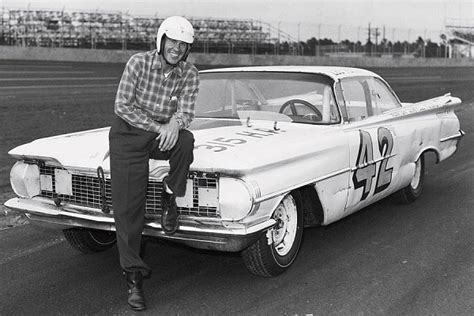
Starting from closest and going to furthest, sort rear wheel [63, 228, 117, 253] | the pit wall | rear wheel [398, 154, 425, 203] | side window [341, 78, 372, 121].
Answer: rear wheel [63, 228, 117, 253]
side window [341, 78, 372, 121]
rear wheel [398, 154, 425, 203]
the pit wall

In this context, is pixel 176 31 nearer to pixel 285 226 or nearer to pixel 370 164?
pixel 285 226

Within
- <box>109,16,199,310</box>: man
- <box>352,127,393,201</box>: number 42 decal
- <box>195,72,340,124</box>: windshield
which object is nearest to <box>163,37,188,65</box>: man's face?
<box>109,16,199,310</box>: man

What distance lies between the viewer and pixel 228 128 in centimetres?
459

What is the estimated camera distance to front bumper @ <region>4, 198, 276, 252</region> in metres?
3.67

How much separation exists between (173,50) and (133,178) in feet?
2.54

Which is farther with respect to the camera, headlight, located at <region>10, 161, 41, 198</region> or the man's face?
headlight, located at <region>10, 161, 41, 198</region>

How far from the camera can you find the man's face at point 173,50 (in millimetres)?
3686

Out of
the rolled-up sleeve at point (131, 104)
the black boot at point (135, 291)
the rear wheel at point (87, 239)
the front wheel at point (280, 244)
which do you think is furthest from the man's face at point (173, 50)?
the rear wheel at point (87, 239)

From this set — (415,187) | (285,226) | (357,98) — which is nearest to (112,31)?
(415,187)

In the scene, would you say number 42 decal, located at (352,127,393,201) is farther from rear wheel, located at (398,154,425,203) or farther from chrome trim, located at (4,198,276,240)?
chrome trim, located at (4,198,276,240)

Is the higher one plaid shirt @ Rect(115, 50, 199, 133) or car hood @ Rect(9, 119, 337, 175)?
plaid shirt @ Rect(115, 50, 199, 133)

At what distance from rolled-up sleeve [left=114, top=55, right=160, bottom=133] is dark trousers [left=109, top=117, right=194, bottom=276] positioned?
5 cm

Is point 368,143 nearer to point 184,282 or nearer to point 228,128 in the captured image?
point 228,128

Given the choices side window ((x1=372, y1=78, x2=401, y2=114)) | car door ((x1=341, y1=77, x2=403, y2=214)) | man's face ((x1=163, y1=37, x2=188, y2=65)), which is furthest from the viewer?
side window ((x1=372, y1=78, x2=401, y2=114))
